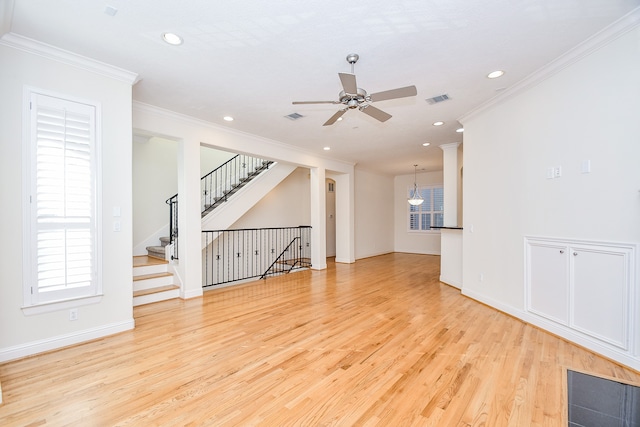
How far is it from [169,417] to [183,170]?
3692mm

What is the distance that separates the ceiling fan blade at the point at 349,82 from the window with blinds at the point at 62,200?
9.19ft

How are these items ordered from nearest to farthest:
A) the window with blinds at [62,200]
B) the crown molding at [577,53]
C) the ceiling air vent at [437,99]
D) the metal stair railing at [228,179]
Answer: the crown molding at [577,53] → the window with blinds at [62,200] → the ceiling air vent at [437,99] → the metal stair railing at [228,179]

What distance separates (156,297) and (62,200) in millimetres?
2147

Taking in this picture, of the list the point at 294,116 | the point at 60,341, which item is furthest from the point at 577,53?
the point at 60,341

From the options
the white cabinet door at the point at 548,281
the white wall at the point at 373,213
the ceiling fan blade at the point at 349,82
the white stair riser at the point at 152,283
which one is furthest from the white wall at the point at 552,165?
the white stair riser at the point at 152,283

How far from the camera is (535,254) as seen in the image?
3.40 meters

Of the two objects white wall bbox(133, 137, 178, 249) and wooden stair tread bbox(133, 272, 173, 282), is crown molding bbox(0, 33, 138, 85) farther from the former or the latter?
white wall bbox(133, 137, 178, 249)

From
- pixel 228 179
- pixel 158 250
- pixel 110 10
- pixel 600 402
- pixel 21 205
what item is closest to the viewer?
pixel 600 402

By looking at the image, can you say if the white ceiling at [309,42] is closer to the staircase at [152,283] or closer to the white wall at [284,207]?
the staircase at [152,283]

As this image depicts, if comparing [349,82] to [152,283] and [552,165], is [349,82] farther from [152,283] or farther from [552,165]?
[152,283]

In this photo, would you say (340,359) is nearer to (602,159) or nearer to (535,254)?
(535,254)

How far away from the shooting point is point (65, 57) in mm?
2867

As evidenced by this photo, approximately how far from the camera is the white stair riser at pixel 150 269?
477 cm

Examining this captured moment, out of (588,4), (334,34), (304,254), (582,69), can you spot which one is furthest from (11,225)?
(304,254)
